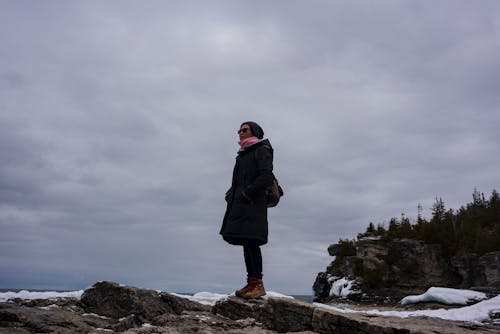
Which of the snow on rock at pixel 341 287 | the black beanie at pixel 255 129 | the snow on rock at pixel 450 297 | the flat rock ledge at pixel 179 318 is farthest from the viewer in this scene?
the snow on rock at pixel 341 287

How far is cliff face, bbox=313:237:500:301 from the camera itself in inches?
758

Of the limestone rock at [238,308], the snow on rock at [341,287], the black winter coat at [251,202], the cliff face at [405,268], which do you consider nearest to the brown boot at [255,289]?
the limestone rock at [238,308]

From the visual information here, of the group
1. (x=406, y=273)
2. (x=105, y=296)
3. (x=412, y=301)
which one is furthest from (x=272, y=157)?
(x=406, y=273)

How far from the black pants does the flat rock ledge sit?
1.89 ft

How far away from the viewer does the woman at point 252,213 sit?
25.2 ft

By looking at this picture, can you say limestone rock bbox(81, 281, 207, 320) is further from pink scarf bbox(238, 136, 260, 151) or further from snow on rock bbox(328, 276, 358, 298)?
snow on rock bbox(328, 276, 358, 298)

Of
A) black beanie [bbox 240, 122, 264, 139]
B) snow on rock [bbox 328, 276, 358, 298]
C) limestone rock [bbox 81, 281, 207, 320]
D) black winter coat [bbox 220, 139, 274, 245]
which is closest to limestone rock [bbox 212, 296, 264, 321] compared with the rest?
limestone rock [bbox 81, 281, 207, 320]

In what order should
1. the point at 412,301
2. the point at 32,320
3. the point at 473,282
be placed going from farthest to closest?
1. the point at 473,282
2. the point at 412,301
3. the point at 32,320

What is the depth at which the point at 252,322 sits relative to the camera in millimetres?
6312

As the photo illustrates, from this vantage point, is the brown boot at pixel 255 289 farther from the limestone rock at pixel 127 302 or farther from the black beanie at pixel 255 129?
the black beanie at pixel 255 129

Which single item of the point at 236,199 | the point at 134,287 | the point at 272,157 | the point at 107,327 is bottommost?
the point at 107,327

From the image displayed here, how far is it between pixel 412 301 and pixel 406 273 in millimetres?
10085

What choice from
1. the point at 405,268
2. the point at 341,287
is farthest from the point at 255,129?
the point at 405,268

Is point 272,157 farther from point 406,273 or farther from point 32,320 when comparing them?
point 406,273
